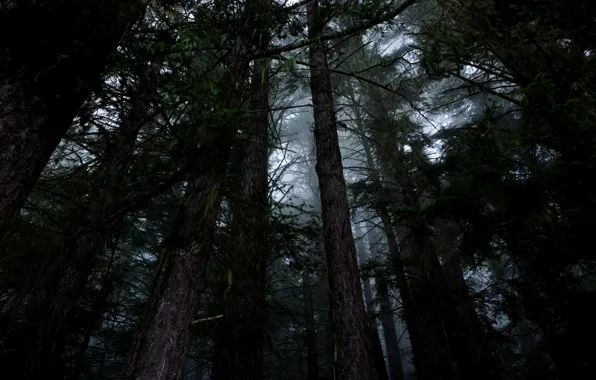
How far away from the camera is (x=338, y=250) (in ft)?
17.5

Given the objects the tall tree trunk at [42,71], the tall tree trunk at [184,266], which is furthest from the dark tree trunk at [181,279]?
the tall tree trunk at [42,71]

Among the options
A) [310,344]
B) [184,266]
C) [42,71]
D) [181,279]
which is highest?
[42,71]

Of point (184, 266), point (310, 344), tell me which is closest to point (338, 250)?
point (184, 266)

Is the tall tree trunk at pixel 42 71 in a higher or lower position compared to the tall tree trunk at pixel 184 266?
higher

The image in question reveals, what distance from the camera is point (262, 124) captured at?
7.82m

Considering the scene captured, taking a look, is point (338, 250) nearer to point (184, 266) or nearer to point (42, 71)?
point (184, 266)

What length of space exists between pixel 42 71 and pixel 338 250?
4.39 m

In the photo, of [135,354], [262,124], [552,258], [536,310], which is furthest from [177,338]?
[262,124]

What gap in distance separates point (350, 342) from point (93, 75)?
4521 millimetres

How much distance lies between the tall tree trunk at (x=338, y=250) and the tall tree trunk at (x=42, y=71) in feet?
7.32

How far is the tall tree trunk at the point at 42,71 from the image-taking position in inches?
100

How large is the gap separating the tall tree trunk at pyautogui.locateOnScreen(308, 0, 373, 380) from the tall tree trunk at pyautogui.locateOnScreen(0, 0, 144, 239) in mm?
2230

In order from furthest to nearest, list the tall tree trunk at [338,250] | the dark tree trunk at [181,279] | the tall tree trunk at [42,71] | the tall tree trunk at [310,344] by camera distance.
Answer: the tall tree trunk at [310,344] < the tall tree trunk at [338,250] < the tall tree trunk at [42,71] < the dark tree trunk at [181,279]

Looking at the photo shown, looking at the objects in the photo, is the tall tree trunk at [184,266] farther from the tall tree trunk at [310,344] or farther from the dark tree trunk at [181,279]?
the tall tree trunk at [310,344]
